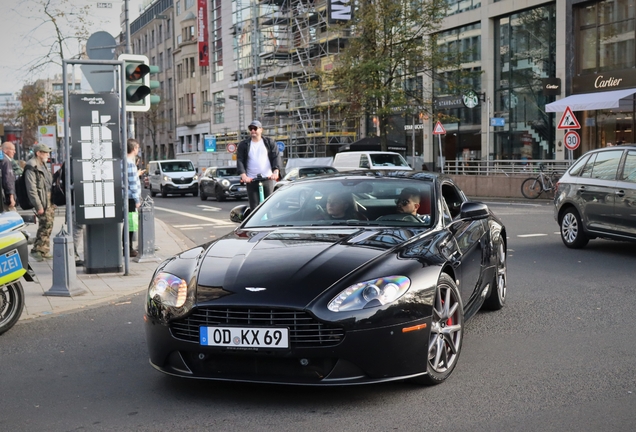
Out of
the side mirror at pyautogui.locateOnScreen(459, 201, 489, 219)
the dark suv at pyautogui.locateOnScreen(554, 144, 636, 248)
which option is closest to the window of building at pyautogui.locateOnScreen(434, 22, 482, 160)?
the dark suv at pyautogui.locateOnScreen(554, 144, 636, 248)

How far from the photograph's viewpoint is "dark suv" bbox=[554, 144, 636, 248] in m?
11.5

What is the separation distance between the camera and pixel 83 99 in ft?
33.3

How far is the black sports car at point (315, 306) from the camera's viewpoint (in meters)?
4.52

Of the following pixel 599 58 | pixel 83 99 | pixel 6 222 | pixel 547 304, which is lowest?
pixel 547 304

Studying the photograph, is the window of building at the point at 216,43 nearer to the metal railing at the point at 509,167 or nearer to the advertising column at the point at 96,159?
the metal railing at the point at 509,167

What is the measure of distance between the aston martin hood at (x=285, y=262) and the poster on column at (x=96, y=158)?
5044 mm

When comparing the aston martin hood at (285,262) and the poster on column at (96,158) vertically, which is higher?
the poster on column at (96,158)

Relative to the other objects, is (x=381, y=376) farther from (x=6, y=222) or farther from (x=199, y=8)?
(x=199, y=8)

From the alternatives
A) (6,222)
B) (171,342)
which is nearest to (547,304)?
(171,342)

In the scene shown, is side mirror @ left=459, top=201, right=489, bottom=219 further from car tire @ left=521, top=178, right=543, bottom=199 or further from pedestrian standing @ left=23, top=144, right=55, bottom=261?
car tire @ left=521, top=178, right=543, bottom=199

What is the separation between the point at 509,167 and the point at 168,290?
28317 millimetres

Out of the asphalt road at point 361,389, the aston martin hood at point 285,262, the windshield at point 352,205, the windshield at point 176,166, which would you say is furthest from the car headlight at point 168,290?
the windshield at point 176,166

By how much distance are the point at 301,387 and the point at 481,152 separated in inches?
1426

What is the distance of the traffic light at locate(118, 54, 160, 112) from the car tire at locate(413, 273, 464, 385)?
641 centimetres
